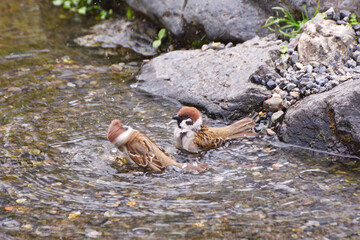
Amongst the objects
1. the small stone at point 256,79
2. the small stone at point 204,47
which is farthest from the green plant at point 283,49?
the small stone at point 204,47

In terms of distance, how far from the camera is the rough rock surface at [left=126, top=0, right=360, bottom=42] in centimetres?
851

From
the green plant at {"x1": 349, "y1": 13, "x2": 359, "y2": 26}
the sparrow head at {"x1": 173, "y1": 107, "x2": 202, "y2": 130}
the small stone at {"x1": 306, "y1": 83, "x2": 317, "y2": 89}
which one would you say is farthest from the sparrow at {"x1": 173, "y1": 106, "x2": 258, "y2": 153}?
the green plant at {"x1": 349, "y1": 13, "x2": 359, "y2": 26}

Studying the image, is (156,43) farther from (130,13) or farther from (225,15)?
(225,15)

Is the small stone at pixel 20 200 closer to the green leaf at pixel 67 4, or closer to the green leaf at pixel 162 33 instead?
the green leaf at pixel 162 33

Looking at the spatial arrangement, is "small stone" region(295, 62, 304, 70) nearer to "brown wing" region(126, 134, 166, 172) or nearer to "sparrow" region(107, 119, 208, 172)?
"sparrow" region(107, 119, 208, 172)

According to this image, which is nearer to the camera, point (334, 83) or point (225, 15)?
point (334, 83)

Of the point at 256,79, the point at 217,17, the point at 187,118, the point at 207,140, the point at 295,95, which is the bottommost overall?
the point at 207,140

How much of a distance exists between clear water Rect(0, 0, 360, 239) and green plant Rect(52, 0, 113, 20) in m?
3.74

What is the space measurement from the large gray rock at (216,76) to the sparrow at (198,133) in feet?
2.05

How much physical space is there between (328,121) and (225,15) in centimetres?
366

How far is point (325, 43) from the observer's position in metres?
7.24

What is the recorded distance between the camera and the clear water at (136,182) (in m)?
4.48

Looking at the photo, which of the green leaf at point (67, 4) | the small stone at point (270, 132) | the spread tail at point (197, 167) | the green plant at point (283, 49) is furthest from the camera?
the green leaf at point (67, 4)

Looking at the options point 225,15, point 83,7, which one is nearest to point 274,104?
point 225,15
